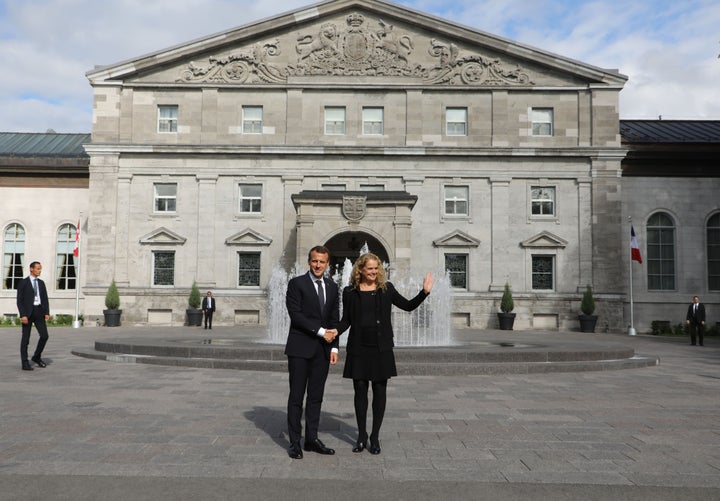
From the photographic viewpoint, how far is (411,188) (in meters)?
32.7

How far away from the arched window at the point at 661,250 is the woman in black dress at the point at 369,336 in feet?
103

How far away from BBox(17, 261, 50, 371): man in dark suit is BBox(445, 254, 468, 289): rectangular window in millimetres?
21947

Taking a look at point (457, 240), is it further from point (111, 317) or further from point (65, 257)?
point (65, 257)

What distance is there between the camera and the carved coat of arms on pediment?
28.8 metres

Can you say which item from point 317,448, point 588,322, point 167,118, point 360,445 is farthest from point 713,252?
point 317,448

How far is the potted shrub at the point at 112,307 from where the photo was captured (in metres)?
31.1

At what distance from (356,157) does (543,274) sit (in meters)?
11.1

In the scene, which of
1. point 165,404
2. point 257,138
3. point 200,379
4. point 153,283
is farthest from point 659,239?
point 165,404

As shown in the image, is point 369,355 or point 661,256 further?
point 661,256

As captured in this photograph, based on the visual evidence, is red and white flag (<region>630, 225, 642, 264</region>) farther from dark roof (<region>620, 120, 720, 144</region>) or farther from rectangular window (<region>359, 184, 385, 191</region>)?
rectangular window (<region>359, 184, 385, 191</region>)

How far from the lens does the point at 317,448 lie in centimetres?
647

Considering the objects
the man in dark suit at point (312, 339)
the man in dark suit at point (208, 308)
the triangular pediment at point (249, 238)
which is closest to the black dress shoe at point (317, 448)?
the man in dark suit at point (312, 339)

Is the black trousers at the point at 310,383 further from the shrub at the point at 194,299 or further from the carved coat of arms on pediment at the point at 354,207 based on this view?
the shrub at the point at 194,299

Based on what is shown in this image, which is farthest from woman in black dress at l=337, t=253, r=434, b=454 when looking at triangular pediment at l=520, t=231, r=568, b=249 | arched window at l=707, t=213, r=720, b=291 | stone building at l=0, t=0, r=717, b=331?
arched window at l=707, t=213, r=720, b=291
